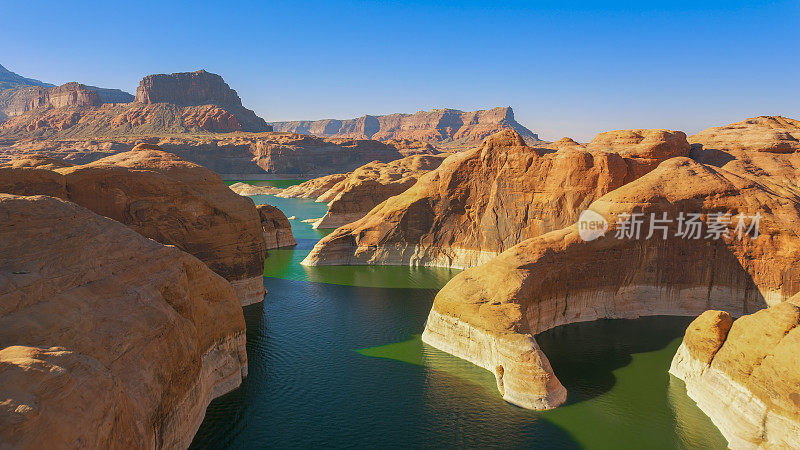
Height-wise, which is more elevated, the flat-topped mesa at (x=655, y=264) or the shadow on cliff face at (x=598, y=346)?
the flat-topped mesa at (x=655, y=264)

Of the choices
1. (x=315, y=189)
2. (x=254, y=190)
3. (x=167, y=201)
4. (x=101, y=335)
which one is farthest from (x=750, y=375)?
(x=254, y=190)

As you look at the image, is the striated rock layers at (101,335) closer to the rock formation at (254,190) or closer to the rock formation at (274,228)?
the rock formation at (274,228)

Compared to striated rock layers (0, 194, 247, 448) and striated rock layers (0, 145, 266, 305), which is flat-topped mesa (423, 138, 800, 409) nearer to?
striated rock layers (0, 194, 247, 448)

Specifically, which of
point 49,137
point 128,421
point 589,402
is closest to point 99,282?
point 128,421

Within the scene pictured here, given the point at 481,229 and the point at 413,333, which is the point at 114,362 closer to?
the point at 413,333

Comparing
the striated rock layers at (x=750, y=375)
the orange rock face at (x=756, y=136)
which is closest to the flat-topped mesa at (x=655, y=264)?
the striated rock layers at (x=750, y=375)

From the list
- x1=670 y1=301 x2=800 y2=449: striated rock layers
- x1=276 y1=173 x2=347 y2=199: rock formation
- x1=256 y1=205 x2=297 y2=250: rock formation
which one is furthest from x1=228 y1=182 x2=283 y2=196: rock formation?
x1=670 y1=301 x2=800 y2=449: striated rock layers

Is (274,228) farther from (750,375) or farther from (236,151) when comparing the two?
(236,151)
